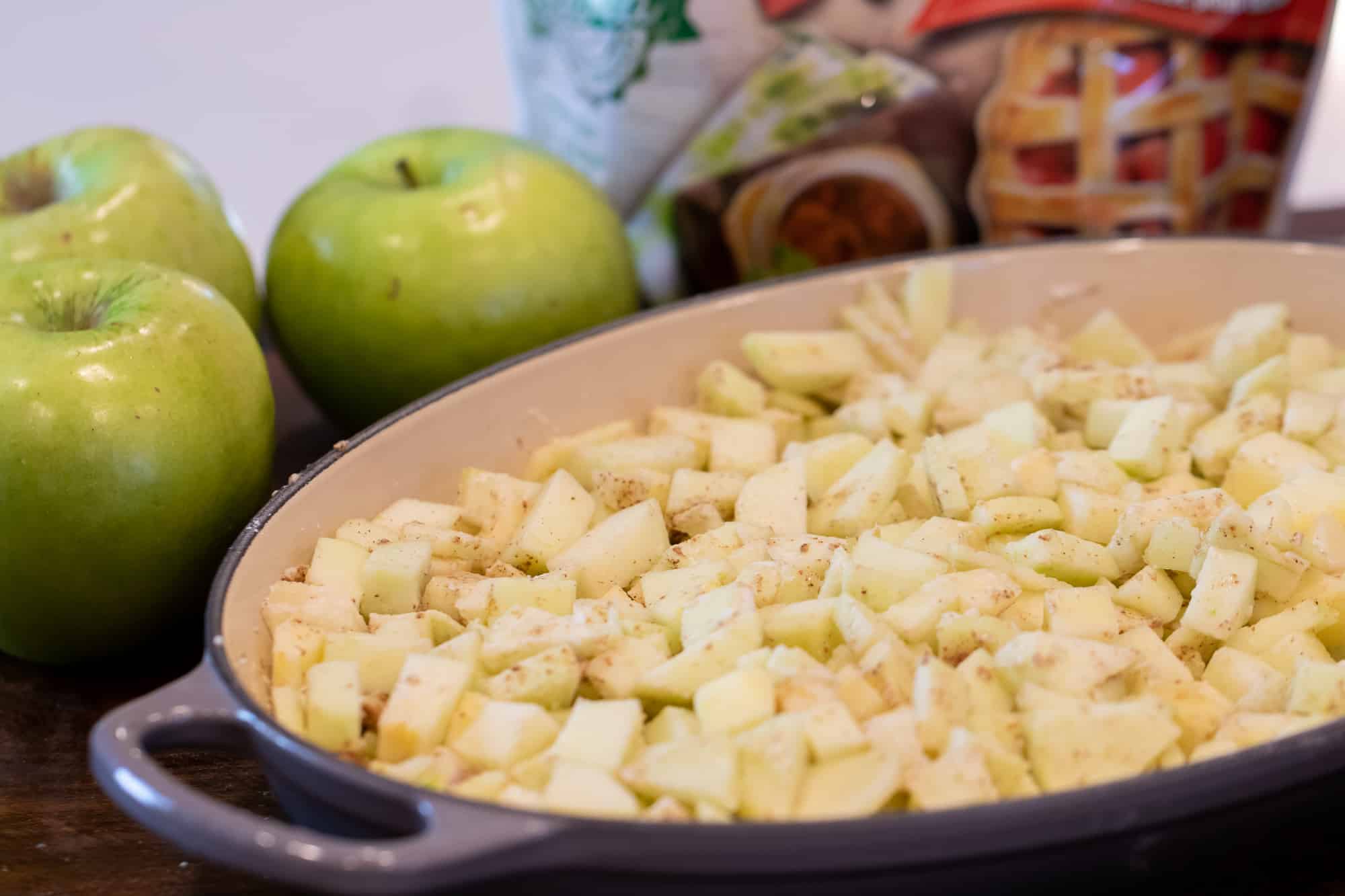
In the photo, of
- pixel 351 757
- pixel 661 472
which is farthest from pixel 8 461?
pixel 661 472

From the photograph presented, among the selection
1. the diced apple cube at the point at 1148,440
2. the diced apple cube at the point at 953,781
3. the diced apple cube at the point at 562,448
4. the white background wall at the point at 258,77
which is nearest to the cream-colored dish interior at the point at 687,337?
the diced apple cube at the point at 562,448

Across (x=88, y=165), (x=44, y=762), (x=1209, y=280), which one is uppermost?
(x=88, y=165)

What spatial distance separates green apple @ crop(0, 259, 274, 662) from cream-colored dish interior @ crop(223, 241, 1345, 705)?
0.08 m

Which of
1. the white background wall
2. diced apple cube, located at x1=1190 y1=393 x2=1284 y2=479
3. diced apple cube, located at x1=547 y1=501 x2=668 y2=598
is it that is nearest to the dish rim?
diced apple cube, located at x1=547 y1=501 x2=668 y2=598

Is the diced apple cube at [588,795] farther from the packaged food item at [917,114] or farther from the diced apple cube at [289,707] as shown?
the packaged food item at [917,114]

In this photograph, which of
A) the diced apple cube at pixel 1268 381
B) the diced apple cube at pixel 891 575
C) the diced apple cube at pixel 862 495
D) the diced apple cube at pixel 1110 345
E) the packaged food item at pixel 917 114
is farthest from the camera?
the packaged food item at pixel 917 114

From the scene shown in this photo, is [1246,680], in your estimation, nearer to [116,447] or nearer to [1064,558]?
[1064,558]

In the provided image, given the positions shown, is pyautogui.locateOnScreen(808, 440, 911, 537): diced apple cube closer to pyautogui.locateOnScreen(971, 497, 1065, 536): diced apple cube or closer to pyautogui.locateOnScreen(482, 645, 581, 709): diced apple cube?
pyautogui.locateOnScreen(971, 497, 1065, 536): diced apple cube

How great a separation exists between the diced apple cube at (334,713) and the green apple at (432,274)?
411 millimetres

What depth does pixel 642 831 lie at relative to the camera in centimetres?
45

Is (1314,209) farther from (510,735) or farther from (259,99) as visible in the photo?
(259,99)

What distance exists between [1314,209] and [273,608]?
129 centimetres

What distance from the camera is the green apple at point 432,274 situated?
95cm

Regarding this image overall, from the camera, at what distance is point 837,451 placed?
2.71 ft
